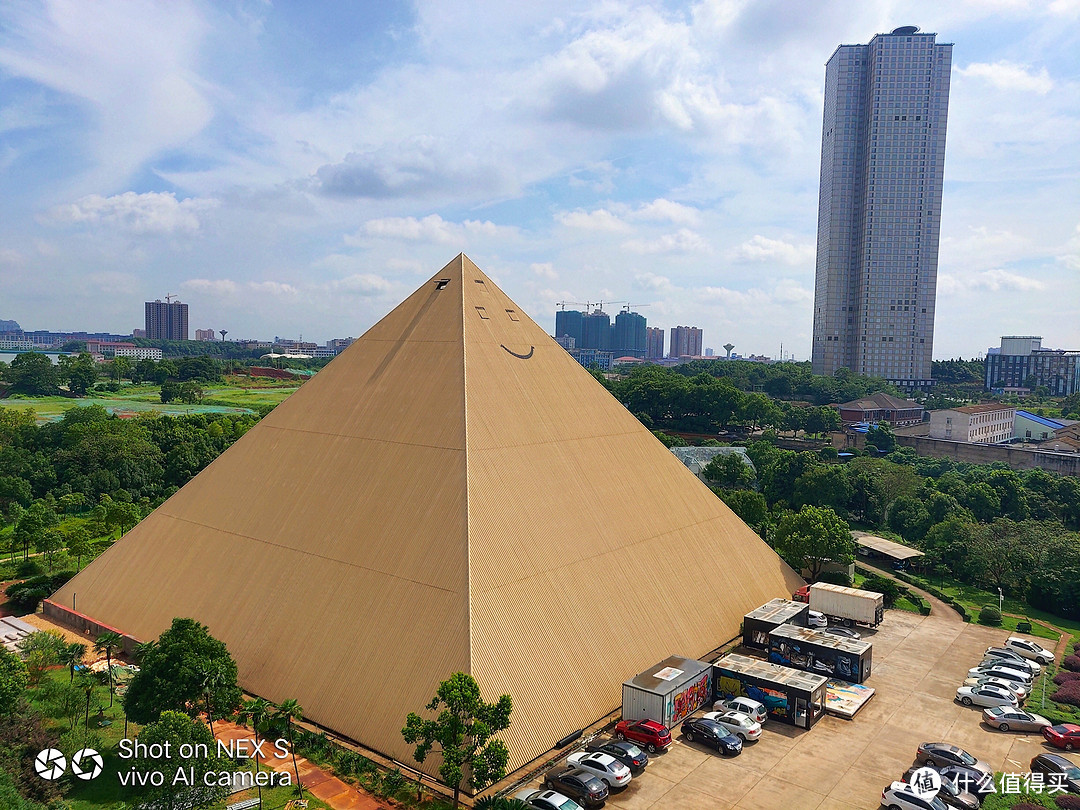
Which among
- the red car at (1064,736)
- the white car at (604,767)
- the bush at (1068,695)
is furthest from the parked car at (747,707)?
the bush at (1068,695)

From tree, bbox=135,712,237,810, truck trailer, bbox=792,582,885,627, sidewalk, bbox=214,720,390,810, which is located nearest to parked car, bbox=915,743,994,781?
truck trailer, bbox=792,582,885,627

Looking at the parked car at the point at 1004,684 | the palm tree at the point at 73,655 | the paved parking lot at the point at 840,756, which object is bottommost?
the paved parking lot at the point at 840,756

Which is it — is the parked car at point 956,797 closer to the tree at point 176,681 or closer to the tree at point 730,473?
the tree at point 176,681

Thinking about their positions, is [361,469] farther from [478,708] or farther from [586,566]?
[478,708]

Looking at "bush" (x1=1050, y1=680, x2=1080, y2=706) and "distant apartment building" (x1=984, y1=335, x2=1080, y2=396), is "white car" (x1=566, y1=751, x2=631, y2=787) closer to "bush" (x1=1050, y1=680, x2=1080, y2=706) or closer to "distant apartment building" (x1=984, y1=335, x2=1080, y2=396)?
"bush" (x1=1050, y1=680, x2=1080, y2=706)

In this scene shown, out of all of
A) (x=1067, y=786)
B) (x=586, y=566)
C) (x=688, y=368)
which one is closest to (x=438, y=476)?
(x=586, y=566)

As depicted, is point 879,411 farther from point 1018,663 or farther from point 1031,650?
point 1018,663
